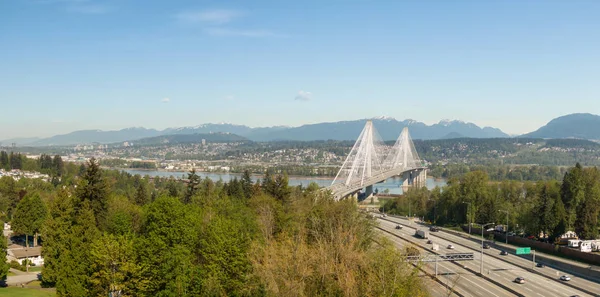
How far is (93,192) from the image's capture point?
34875 millimetres

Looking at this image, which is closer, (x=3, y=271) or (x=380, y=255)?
(x=380, y=255)

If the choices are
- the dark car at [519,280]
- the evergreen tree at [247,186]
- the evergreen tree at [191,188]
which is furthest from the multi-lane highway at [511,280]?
the evergreen tree at [191,188]

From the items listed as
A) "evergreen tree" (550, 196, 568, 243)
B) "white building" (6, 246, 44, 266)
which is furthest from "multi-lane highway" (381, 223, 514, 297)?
"white building" (6, 246, 44, 266)

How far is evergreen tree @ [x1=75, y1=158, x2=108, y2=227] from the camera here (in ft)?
114

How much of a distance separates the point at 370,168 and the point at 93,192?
217ft

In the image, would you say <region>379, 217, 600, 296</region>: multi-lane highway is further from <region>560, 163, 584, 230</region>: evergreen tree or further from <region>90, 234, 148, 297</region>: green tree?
<region>90, 234, 148, 297</region>: green tree

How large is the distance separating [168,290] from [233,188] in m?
26.3

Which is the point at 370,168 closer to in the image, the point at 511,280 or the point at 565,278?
the point at 511,280

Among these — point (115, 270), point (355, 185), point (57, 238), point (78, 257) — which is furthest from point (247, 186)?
point (355, 185)

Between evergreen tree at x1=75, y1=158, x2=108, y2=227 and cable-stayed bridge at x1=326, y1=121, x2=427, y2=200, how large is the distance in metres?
37.9

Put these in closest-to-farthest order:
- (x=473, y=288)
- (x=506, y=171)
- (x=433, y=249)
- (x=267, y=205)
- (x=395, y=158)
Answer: (x=473, y=288) → (x=267, y=205) → (x=433, y=249) → (x=395, y=158) → (x=506, y=171)

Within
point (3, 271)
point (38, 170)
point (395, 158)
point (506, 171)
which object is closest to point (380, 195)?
point (395, 158)

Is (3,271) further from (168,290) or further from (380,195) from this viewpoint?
(380,195)

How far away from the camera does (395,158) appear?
444 feet
